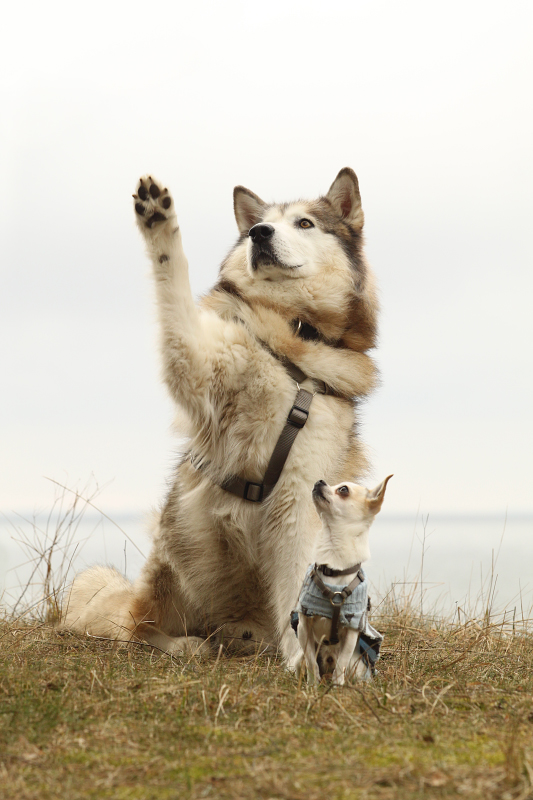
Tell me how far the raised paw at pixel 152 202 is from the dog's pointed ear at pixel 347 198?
1514mm

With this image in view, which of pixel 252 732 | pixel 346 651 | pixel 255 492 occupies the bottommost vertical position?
pixel 252 732

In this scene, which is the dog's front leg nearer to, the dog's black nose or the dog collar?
the dog's black nose

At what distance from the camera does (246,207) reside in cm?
504

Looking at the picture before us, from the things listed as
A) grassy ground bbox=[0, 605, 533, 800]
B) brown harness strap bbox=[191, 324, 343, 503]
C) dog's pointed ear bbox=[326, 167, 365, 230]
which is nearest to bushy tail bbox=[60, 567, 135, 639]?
grassy ground bbox=[0, 605, 533, 800]

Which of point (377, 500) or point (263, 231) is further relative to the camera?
point (263, 231)

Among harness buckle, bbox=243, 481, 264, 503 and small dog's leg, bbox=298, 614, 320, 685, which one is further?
harness buckle, bbox=243, 481, 264, 503

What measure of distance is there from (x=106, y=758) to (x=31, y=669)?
122 cm

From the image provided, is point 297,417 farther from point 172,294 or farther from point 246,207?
point 246,207

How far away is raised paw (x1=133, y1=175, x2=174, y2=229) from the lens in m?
3.72

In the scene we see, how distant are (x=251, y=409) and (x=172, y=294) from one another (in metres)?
0.78

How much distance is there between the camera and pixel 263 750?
2.10 meters

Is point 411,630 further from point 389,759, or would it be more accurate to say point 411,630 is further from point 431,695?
point 389,759

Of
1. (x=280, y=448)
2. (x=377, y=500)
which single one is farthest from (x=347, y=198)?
(x=377, y=500)

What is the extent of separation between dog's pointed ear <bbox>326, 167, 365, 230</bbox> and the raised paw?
1.51m
